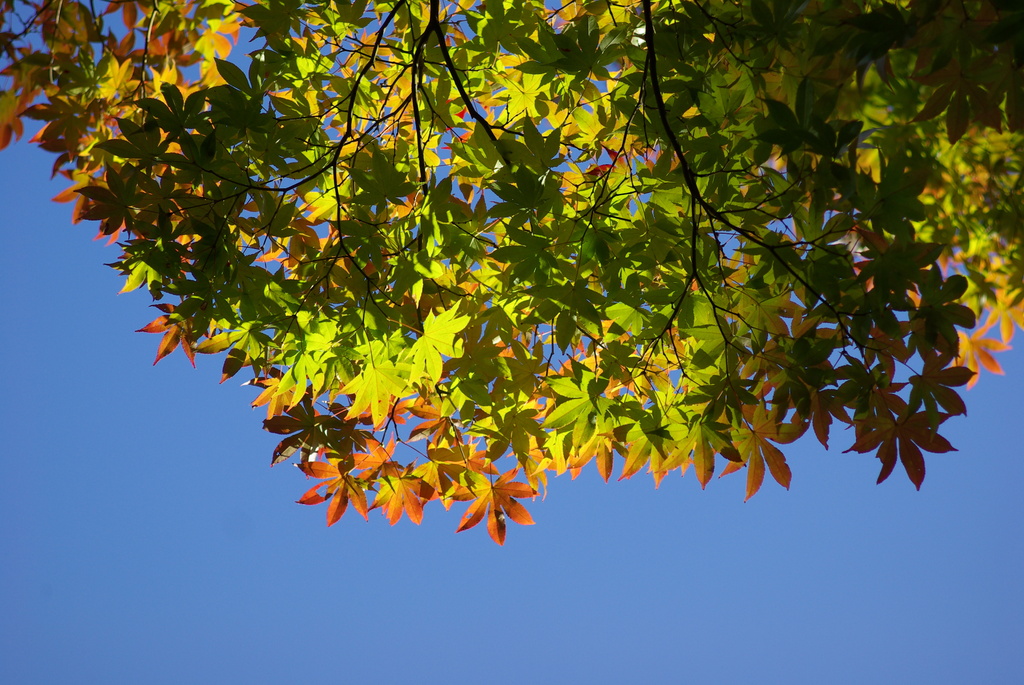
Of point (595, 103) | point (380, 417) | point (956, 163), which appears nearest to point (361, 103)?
point (595, 103)

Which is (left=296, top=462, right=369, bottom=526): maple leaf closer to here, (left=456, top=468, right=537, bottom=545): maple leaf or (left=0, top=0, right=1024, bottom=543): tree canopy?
(left=0, top=0, right=1024, bottom=543): tree canopy

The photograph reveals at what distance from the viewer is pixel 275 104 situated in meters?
1.58

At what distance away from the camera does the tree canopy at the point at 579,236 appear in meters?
1.13

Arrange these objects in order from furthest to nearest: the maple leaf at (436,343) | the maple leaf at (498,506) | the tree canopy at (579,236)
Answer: the maple leaf at (498,506), the maple leaf at (436,343), the tree canopy at (579,236)

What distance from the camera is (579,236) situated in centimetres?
139

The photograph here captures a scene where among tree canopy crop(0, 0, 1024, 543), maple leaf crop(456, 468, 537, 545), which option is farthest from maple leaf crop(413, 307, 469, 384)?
maple leaf crop(456, 468, 537, 545)

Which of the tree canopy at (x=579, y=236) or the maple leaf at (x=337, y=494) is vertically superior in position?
the tree canopy at (x=579, y=236)

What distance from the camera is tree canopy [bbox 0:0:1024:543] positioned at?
113 cm

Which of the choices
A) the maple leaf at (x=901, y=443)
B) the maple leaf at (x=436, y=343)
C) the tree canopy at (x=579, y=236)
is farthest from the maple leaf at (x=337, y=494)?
the maple leaf at (x=901, y=443)

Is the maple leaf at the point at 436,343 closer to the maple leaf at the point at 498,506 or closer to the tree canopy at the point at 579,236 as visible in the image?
the tree canopy at the point at 579,236

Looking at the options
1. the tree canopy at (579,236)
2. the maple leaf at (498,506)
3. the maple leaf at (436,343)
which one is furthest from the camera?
the maple leaf at (498,506)

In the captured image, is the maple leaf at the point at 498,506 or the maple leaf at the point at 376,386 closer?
the maple leaf at the point at 376,386

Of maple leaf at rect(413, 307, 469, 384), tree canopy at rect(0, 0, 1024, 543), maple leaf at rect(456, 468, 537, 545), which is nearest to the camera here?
tree canopy at rect(0, 0, 1024, 543)

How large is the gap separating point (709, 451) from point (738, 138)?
1.96 feet
